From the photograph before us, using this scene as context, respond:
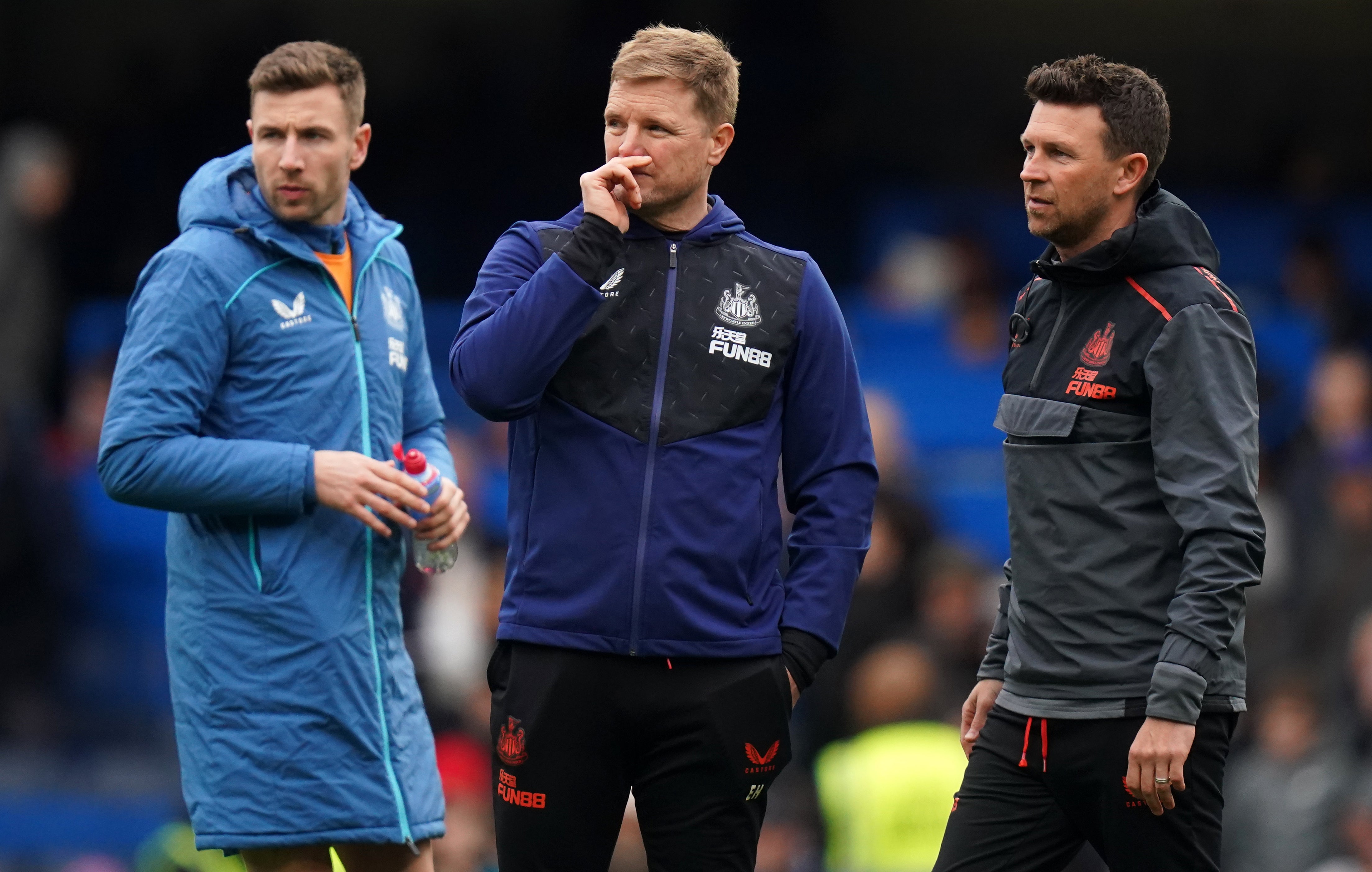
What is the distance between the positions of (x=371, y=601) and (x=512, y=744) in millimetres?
697

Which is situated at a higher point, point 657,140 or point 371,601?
point 657,140

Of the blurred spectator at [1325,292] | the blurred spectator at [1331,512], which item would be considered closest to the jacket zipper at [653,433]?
the blurred spectator at [1331,512]

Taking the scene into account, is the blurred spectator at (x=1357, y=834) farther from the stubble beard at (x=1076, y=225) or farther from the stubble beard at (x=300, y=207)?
the stubble beard at (x=300, y=207)

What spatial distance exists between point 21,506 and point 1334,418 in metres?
6.75

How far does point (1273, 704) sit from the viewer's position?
776 cm

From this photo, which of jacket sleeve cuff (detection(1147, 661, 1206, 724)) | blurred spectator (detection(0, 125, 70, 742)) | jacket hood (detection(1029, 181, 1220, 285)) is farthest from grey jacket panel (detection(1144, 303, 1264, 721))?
blurred spectator (detection(0, 125, 70, 742))

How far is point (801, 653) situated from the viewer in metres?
3.69

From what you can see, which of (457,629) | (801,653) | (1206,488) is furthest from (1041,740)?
(457,629)

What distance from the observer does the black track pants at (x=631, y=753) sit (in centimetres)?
357

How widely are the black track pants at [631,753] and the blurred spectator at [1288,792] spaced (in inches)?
182

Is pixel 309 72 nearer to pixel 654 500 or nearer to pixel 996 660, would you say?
pixel 654 500

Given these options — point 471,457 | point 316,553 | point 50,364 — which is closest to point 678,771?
point 316,553

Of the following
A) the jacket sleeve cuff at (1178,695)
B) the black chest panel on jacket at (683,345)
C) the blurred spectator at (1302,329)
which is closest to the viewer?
the jacket sleeve cuff at (1178,695)

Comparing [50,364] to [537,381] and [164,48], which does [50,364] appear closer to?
[164,48]
